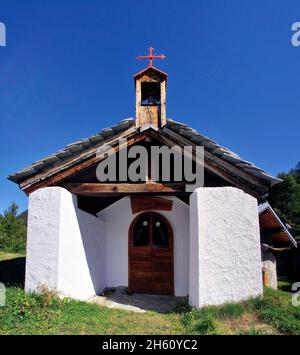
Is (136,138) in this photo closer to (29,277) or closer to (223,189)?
(223,189)

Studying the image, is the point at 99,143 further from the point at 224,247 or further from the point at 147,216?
the point at 224,247

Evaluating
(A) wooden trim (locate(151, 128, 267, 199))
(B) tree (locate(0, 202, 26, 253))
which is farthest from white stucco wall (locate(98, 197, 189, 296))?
(B) tree (locate(0, 202, 26, 253))

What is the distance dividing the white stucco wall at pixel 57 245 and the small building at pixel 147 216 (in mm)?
21

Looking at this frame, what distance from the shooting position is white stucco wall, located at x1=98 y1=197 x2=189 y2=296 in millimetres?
7812

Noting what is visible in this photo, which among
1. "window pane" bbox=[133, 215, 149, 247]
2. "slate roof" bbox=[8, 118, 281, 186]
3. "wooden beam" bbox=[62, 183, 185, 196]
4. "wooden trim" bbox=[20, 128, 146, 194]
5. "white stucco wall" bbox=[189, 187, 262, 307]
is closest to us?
"white stucco wall" bbox=[189, 187, 262, 307]

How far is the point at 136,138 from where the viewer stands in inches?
264

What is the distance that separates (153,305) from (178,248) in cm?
170

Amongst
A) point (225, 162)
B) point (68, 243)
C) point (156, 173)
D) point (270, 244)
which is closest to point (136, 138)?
point (156, 173)

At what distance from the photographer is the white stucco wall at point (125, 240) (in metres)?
7.81

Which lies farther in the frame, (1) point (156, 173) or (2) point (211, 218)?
(1) point (156, 173)

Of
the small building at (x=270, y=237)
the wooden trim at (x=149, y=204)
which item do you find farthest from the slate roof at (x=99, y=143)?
the small building at (x=270, y=237)

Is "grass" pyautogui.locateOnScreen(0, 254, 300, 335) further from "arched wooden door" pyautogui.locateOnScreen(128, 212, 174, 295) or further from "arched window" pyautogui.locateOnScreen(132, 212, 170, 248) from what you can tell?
"arched window" pyautogui.locateOnScreen(132, 212, 170, 248)

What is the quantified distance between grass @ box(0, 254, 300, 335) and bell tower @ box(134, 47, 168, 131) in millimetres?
3900

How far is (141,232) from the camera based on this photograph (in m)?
8.27
